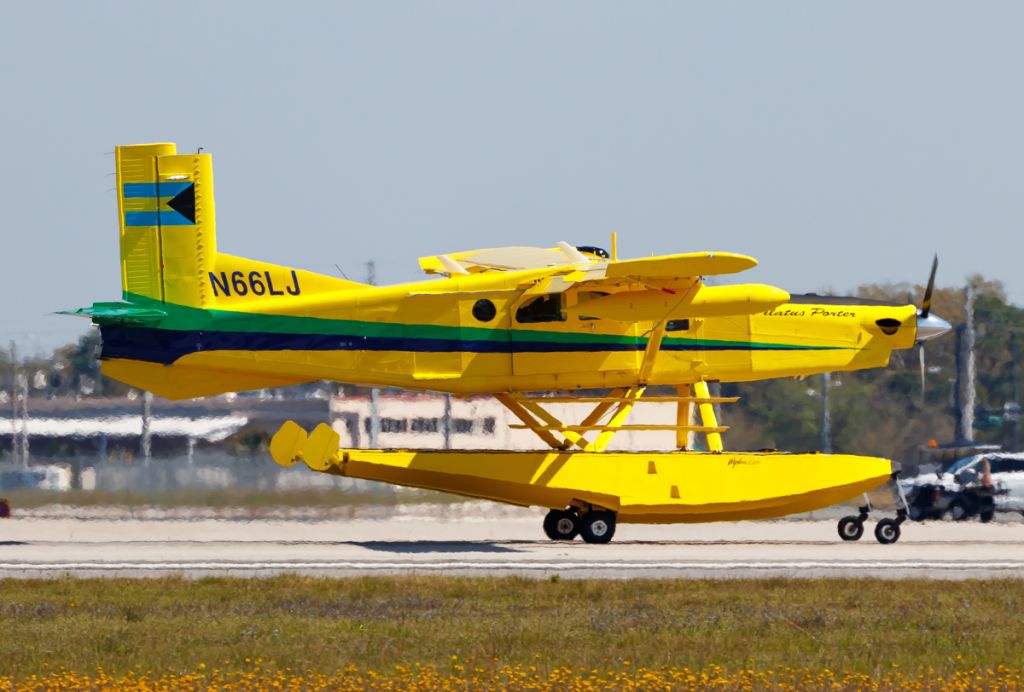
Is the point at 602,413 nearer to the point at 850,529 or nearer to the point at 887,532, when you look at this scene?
the point at 850,529

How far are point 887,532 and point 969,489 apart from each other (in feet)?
28.3

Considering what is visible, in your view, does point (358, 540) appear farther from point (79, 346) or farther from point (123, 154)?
point (79, 346)

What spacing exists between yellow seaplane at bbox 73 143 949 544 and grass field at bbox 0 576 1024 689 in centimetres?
506

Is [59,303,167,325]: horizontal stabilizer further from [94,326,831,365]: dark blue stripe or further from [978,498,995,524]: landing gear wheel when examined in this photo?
[978,498,995,524]: landing gear wheel

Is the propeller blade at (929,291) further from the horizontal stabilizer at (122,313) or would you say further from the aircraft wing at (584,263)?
the horizontal stabilizer at (122,313)

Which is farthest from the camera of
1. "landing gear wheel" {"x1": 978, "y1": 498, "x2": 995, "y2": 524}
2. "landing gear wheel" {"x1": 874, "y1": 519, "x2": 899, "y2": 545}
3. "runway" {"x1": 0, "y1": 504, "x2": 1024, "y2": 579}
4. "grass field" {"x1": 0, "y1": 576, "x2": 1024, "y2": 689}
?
"landing gear wheel" {"x1": 978, "y1": 498, "x2": 995, "y2": 524}

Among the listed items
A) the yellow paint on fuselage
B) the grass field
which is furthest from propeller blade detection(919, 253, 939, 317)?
the grass field

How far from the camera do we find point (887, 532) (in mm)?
25203

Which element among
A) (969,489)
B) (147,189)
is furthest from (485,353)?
(969,489)

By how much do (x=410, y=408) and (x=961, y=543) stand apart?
12.4 meters

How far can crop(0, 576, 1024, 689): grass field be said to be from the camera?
40.9 ft

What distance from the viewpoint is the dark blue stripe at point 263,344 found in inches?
923

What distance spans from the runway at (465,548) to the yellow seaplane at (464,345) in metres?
1.00

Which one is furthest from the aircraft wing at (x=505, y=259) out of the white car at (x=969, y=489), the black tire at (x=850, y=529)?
the white car at (x=969, y=489)
